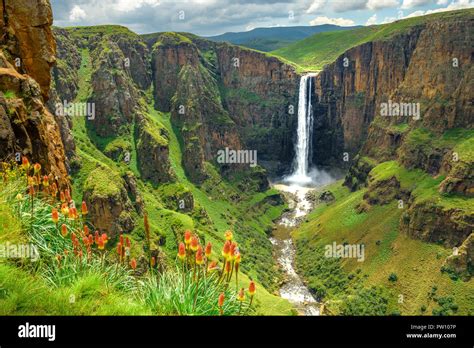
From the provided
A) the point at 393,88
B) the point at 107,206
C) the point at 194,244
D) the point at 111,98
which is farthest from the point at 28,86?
the point at 393,88

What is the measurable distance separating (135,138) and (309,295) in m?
66.8

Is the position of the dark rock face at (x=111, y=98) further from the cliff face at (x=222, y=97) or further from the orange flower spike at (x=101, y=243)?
the orange flower spike at (x=101, y=243)

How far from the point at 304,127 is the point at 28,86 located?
506ft

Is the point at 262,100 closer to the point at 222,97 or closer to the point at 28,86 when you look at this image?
the point at 222,97

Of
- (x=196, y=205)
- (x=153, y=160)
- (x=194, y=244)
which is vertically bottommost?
(x=196, y=205)

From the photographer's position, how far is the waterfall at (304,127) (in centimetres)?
16575

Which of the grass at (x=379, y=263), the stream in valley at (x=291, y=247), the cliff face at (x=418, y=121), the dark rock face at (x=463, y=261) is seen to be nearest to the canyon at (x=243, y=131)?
the dark rock face at (x=463, y=261)

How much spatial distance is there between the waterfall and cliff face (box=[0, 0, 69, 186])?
484ft

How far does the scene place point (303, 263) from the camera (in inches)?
3816

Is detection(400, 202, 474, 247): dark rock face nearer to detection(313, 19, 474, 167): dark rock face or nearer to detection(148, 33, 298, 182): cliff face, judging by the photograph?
detection(313, 19, 474, 167): dark rock face

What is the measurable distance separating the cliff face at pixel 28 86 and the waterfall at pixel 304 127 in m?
147

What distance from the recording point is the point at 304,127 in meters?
167

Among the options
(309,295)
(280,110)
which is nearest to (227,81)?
(280,110)
